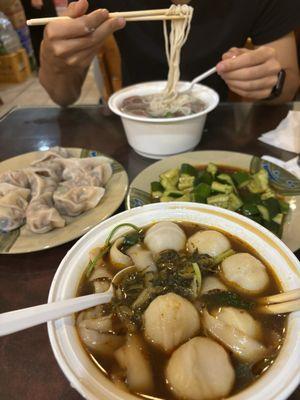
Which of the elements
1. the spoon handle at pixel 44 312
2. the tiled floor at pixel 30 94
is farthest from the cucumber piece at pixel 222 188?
the tiled floor at pixel 30 94

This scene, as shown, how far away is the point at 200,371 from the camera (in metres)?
0.71

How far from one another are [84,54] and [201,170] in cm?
94

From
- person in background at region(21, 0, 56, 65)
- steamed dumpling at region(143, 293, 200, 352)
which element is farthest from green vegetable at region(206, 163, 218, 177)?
person in background at region(21, 0, 56, 65)

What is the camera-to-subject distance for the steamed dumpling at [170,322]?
0.78m

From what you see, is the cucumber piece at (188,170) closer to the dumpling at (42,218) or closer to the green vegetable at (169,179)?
the green vegetable at (169,179)

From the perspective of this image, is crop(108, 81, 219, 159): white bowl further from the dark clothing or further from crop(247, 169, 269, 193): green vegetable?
the dark clothing

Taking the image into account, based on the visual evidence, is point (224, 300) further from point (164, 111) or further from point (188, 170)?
point (164, 111)

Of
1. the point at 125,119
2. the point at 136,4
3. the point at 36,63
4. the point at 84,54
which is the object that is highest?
the point at 136,4

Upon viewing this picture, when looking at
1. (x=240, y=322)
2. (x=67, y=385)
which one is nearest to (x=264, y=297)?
(x=240, y=322)

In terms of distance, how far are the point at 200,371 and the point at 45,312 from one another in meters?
0.36

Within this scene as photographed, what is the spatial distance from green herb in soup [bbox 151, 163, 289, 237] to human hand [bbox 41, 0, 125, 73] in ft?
2.65

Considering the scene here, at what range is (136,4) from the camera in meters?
2.36

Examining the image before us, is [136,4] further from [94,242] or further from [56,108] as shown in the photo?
[94,242]

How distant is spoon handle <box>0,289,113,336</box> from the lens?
661 millimetres
